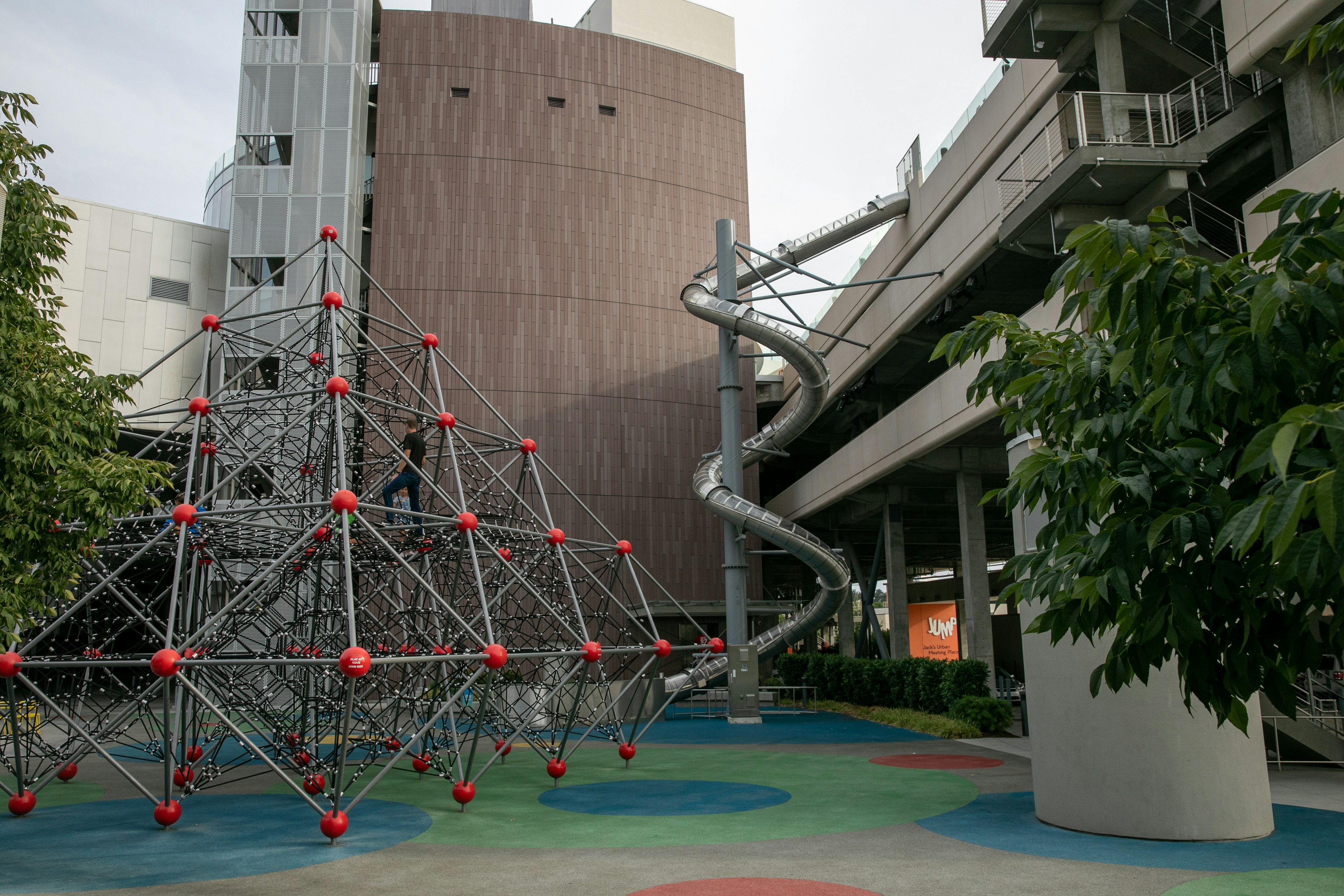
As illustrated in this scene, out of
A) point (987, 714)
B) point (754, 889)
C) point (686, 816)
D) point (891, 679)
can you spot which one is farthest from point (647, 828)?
point (891, 679)

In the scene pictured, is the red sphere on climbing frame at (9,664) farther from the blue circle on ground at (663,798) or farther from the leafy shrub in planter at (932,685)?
the leafy shrub in planter at (932,685)

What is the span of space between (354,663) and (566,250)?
2725 centimetres

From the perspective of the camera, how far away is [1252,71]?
14.6 m

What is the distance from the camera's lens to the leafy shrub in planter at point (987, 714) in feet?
62.7

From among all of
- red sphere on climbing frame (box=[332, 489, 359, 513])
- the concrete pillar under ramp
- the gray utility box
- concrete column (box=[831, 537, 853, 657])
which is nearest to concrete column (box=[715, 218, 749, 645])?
the gray utility box

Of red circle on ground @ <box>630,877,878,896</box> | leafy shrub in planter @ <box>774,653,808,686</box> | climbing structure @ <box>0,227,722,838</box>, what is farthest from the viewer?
leafy shrub in planter @ <box>774,653,808,686</box>

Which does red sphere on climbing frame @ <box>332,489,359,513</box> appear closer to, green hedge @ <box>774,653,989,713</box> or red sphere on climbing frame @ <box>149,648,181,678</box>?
red sphere on climbing frame @ <box>149,648,181,678</box>

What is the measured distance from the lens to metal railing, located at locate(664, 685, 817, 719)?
2683 centimetres

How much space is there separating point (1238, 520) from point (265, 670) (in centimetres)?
2188

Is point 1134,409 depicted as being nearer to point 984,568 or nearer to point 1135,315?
point 1135,315

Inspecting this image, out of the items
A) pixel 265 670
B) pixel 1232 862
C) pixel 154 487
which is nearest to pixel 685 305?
pixel 265 670

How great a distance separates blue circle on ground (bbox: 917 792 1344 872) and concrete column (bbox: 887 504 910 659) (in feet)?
57.7

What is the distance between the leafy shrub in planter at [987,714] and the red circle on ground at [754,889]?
12.7 metres

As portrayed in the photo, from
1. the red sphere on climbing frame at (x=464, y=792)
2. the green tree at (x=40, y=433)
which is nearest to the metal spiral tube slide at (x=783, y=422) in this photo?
the red sphere on climbing frame at (x=464, y=792)
